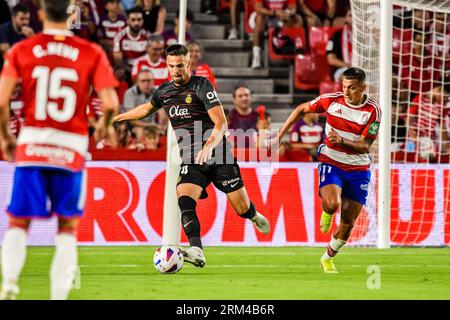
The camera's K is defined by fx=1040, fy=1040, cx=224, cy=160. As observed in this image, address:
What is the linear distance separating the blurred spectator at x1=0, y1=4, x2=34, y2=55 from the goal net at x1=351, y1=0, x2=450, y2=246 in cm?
581

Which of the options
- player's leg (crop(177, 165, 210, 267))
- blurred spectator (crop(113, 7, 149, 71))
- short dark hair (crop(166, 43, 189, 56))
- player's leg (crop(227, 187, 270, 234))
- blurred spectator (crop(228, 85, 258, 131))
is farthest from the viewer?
blurred spectator (crop(113, 7, 149, 71))

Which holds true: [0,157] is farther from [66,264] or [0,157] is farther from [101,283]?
[66,264]

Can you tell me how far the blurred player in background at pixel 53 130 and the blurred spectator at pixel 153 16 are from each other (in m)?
12.4

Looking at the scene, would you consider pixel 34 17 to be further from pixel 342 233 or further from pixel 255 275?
pixel 255 275

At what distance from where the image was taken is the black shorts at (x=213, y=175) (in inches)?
423

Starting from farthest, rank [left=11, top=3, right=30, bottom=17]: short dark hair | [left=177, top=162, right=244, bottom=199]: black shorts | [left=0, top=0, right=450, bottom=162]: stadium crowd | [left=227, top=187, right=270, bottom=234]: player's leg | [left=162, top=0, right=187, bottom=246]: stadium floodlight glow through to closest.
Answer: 1. [left=11, top=3, right=30, bottom=17]: short dark hair
2. [left=0, top=0, right=450, bottom=162]: stadium crowd
3. [left=162, top=0, right=187, bottom=246]: stadium floodlight glow
4. [left=227, top=187, right=270, bottom=234]: player's leg
5. [left=177, top=162, right=244, bottom=199]: black shorts

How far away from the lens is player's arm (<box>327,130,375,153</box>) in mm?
10805

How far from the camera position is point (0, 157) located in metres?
15.2

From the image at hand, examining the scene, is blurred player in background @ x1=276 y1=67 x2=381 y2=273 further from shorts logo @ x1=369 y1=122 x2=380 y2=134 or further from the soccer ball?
the soccer ball

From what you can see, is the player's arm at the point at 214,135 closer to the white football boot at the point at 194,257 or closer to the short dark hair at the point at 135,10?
the white football boot at the point at 194,257

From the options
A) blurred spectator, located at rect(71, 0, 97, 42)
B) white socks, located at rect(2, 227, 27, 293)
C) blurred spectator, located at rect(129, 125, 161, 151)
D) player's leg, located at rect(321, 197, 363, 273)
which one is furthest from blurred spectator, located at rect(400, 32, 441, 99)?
white socks, located at rect(2, 227, 27, 293)

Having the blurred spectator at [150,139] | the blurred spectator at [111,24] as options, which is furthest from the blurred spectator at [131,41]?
the blurred spectator at [150,139]
